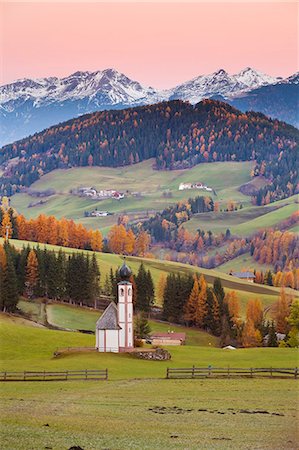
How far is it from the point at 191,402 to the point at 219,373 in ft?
53.0

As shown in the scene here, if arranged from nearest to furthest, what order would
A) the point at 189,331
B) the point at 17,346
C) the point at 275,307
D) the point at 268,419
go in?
the point at 268,419, the point at 17,346, the point at 189,331, the point at 275,307

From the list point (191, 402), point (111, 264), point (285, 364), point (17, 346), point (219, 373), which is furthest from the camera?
point (111, 264)

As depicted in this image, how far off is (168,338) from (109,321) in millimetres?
A: 21805

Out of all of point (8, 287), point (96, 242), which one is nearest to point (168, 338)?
point (8, 287)

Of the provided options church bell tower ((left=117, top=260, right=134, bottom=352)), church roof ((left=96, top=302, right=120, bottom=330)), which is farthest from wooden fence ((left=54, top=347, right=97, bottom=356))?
church bell tower ((left=117, top=260, right=134, bottom=352))

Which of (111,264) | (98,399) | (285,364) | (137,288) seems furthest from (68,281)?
(98,399)

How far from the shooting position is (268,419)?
4091 cm

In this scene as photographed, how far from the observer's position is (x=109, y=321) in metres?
81.8

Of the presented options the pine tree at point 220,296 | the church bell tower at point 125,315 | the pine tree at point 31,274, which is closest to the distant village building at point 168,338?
the church bell tower at point 125,315

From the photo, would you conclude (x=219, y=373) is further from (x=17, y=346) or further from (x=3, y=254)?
(x=3, y=254)

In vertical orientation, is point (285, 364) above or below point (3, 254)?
below

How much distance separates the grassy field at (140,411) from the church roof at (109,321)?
8.39 m

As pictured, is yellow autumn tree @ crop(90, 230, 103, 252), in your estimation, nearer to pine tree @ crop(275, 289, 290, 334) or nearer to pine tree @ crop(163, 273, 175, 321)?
pine tree @ crop(163, 273, 175, 321)

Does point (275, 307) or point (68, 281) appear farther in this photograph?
point (275, 307)
